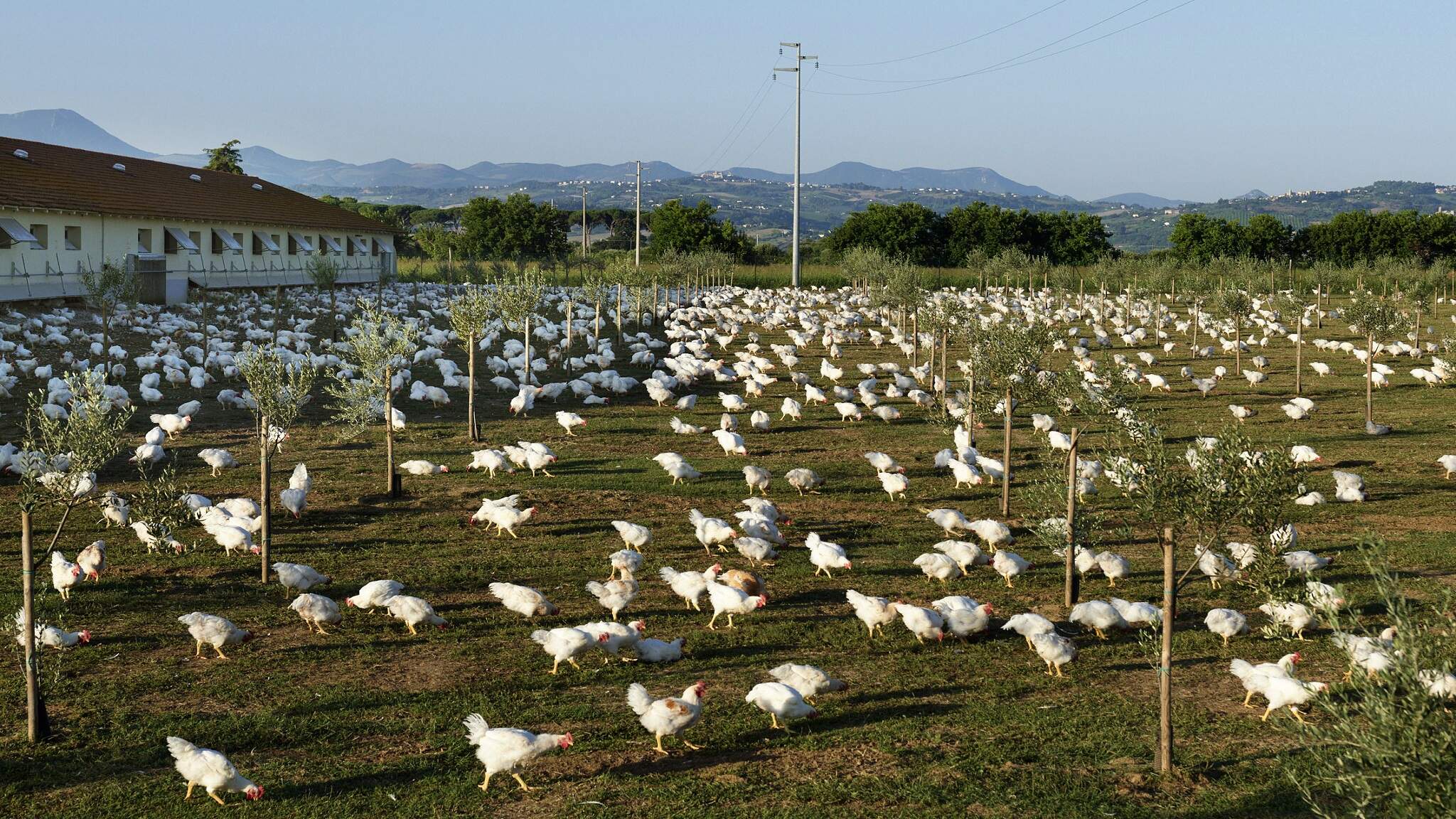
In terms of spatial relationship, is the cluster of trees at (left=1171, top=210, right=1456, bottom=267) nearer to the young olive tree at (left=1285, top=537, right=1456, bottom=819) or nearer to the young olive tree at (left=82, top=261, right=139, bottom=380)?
the young olive tree at (left=82, top=261, right=139, bottom=380)

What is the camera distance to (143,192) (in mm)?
61656

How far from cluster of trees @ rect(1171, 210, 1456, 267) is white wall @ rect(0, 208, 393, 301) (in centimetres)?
7094

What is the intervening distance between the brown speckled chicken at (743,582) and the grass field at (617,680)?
1.31 ft

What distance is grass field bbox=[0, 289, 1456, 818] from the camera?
9344 millimetres

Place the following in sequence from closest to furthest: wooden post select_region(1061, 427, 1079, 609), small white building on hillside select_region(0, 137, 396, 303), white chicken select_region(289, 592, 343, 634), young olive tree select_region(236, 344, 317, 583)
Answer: white chicken select_region(289, 592, 343, 634), wooden post select_region(1061, 427, 1079, 609), young olive tree select_region(236, 344, 317, 583), small white building on hillside select_region(0, 137, 396, 303)

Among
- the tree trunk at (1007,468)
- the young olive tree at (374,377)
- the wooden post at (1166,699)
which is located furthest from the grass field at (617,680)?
the young olive tree at (374,377)

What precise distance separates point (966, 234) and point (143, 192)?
242ft

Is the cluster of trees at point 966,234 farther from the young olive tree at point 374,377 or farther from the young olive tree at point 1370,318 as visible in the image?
the young olive tree at point 374,377

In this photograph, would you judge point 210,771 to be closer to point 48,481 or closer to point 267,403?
point 48,481

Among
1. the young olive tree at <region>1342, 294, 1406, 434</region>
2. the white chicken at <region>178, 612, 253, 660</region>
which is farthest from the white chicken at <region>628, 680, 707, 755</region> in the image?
the young olive tree at <region>1342, 294, 1406, 434</region>

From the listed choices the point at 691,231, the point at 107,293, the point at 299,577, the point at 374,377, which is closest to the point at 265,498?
the point at 299,577

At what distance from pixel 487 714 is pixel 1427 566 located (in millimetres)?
13383

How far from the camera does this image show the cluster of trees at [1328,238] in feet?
324

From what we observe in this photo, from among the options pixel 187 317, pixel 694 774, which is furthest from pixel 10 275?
pixel 694 774
